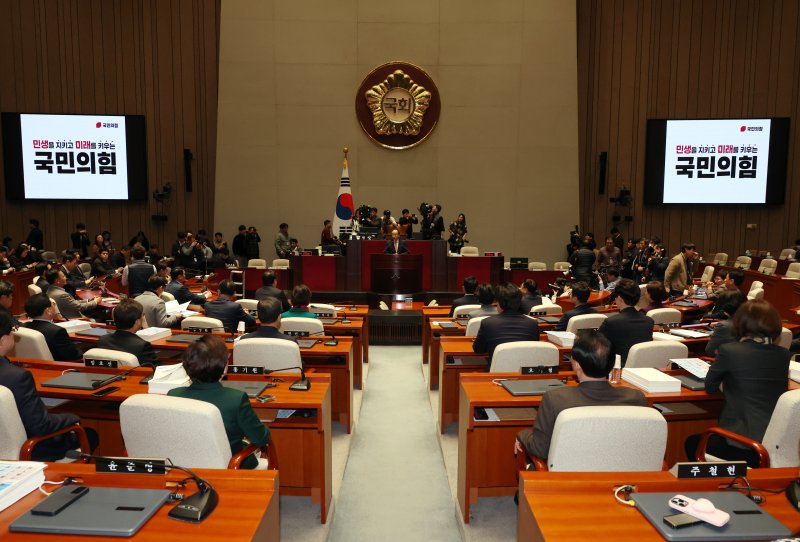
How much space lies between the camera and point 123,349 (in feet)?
12.9

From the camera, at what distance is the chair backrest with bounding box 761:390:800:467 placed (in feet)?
8.19

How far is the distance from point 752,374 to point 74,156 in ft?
45.4

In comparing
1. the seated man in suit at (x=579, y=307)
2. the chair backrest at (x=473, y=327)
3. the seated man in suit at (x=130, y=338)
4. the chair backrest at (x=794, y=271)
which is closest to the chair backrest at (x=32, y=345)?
the seated man in suit at (x=130, y=338)

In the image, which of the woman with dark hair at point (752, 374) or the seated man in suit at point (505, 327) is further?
the seated man in suit at point (505, 327)

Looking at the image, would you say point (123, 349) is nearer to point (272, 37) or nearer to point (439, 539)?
point (439, 539)

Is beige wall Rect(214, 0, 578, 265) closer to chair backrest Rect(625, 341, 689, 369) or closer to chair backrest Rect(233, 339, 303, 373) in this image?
chair backrest Rect(625, 341, 689, 369)

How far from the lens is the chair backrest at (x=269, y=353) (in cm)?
380

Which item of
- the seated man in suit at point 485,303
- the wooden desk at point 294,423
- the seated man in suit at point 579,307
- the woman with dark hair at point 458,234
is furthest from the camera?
the woman with dark hair at point 458,234

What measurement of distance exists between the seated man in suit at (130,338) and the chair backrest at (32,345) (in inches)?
14.8

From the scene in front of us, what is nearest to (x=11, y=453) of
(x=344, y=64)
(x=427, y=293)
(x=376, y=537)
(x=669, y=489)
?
(x=376, y=537)

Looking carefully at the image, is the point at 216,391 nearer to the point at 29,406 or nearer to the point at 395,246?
the point at 29,406

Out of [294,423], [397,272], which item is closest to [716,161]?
[397,272]

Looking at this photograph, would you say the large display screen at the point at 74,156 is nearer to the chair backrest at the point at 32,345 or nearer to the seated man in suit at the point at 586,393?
the chair backrest at the point at 32,345

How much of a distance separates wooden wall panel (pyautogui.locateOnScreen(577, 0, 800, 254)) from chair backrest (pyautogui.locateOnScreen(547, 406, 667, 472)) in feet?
41.1
